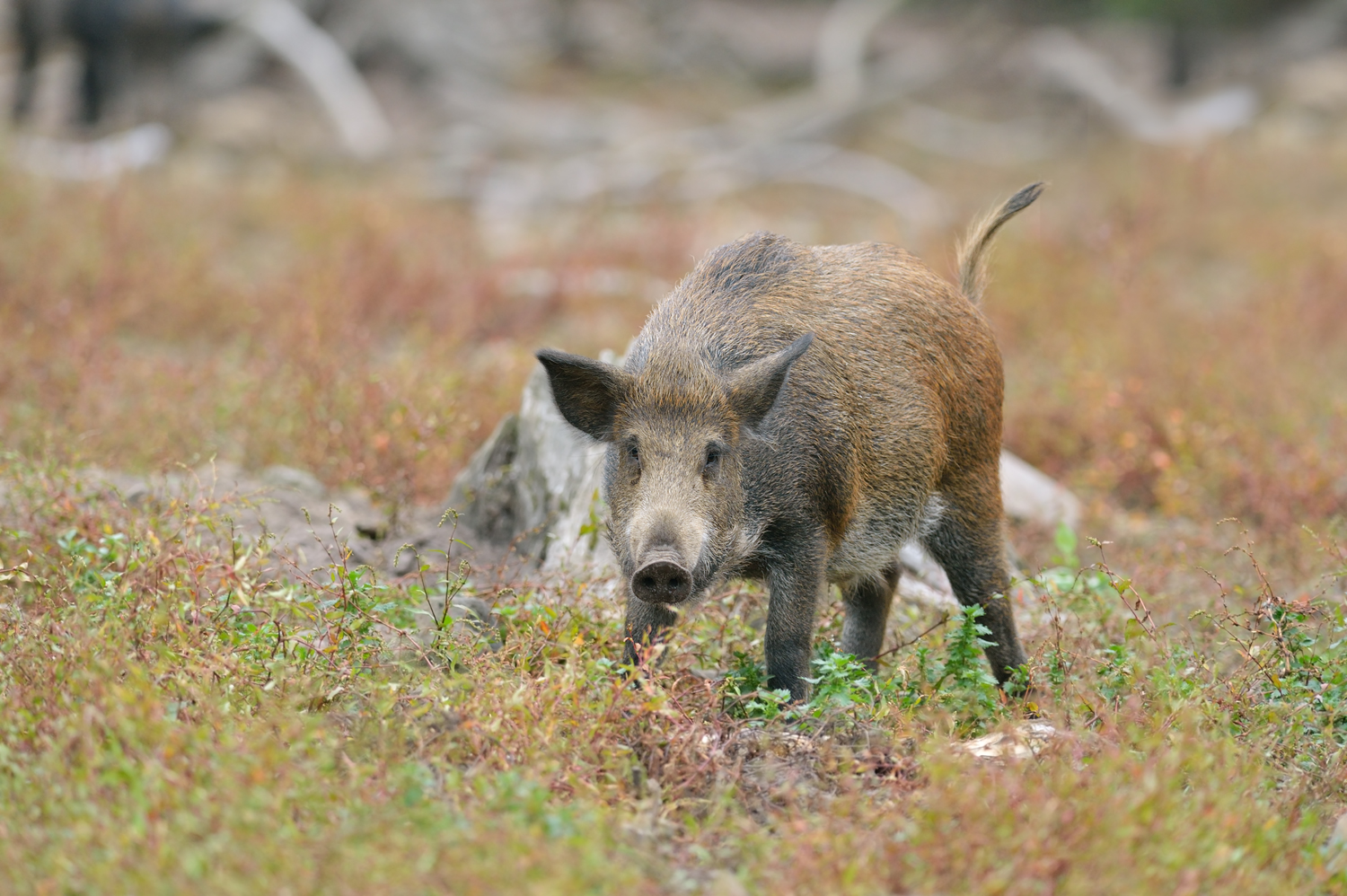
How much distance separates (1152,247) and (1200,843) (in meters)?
10.2

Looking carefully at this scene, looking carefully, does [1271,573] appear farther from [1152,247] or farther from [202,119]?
[202,119]

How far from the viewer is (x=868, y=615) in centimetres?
521

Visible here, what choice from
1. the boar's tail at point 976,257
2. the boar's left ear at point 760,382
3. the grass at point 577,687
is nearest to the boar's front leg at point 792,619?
the grass at point 577,687

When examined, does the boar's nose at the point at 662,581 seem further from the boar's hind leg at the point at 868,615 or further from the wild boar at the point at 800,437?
the boar's hind leg at the point at 868,615

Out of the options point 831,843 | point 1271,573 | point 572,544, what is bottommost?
point 1271,573

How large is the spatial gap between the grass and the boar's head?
0.43 m

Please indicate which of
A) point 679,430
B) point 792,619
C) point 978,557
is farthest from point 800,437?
point 978,557

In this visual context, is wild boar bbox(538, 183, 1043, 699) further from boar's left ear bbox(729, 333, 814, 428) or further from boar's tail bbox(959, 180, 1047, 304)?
boar's tail bbox(959, 180, 1047, 304)

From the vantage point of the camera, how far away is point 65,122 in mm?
14992

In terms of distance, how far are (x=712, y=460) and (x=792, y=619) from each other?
60 cm

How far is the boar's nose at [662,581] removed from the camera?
384 centimetres

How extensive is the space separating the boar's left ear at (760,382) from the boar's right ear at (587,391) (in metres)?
A: 0.38

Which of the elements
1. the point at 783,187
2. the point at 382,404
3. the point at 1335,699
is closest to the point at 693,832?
the point at 1335,699

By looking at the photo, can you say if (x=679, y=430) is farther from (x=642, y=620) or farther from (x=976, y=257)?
(x=976, y=257)
